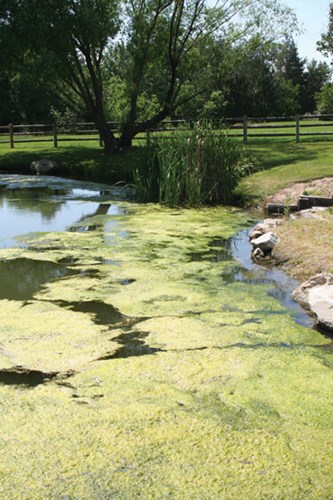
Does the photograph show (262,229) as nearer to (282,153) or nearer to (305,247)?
(305,247)

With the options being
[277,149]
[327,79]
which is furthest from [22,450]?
[327,79]

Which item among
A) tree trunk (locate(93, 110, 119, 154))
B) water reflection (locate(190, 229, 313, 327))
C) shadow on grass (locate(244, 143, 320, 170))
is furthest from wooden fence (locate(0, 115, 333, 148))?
water reflection (locate(190, 229, 313, 327))

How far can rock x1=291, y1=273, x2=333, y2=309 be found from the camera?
502 centimetres

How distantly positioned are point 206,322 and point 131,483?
2.12 metres

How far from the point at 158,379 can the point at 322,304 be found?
5.10 ft

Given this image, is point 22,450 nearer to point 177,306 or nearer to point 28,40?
point 177,306

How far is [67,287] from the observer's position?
5.65 meters

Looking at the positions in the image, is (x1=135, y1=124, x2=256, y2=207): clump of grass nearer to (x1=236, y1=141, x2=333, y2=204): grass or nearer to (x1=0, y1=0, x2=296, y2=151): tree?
(x1=236, y1=141, x2=333, y2=204): grass

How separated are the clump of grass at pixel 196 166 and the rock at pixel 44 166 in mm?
6595

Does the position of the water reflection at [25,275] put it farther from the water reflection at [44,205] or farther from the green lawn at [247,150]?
the green lawn at [247,150]

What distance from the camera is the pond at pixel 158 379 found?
2678 mm

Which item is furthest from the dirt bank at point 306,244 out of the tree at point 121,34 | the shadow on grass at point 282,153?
the tree at point 121,34

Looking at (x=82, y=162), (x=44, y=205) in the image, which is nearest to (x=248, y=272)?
(x=44, y=205)

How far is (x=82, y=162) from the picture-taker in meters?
16.0
